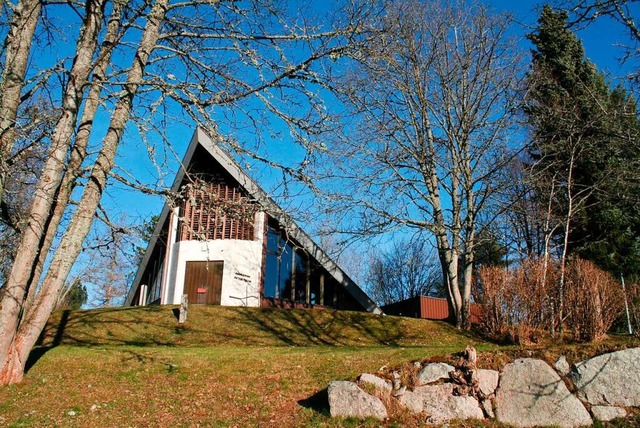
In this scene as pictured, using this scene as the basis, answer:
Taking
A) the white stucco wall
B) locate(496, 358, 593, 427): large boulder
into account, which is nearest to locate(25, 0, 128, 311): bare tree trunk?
locate(496, 358, 593, 427): large boulder

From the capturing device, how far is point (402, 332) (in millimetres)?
14984

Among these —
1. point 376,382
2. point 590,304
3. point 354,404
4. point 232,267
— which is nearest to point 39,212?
point 354,404

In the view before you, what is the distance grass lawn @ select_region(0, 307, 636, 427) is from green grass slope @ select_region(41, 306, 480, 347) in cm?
8

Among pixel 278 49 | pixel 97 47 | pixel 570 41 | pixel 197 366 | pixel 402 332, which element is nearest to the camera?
pixel 278 49

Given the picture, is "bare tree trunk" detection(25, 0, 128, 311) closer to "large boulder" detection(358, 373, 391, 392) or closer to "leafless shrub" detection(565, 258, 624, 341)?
"large boulder" detection(358, 373, 391, 392)

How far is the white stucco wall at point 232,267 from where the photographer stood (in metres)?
18.6

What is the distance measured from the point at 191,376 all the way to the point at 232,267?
10.1m

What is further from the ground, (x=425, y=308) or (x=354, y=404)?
(x=425, y=308)

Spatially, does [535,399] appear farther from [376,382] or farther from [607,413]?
[376,382]

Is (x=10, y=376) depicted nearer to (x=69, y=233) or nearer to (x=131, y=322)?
(x=69, y=233)

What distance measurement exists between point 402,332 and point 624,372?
28.0 ft

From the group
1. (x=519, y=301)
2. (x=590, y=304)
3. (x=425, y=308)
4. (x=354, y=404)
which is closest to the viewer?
(x=354, y=404)

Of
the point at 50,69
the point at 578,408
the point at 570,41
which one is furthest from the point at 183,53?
the point at 570,41

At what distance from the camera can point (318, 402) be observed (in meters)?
7.38
